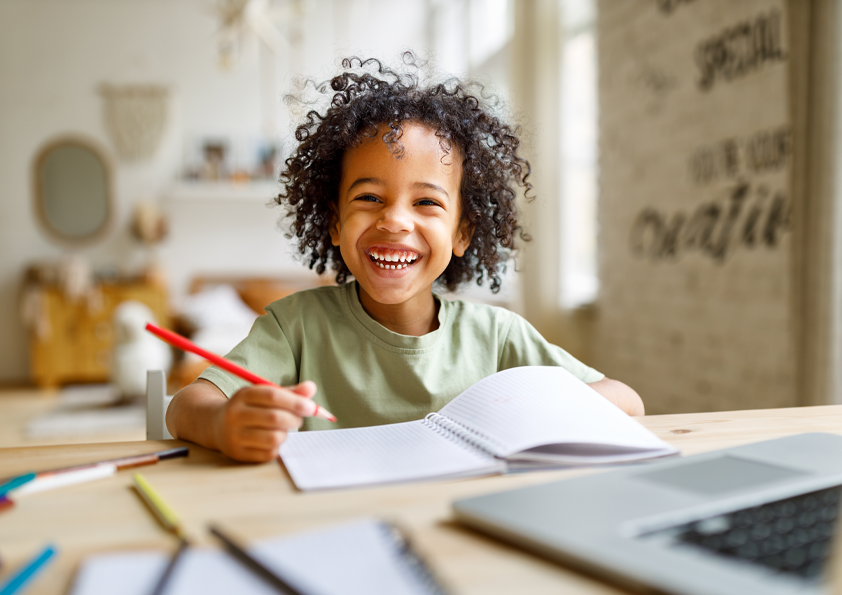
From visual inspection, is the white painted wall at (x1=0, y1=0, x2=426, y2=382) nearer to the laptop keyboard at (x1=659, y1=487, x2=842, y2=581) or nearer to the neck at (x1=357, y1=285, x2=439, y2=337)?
the neck at (x1=357, y1=285, x2=439, y2=337)


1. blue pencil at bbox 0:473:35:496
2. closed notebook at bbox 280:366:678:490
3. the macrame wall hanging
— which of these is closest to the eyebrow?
closed notebook at bbox 280:366:678:490

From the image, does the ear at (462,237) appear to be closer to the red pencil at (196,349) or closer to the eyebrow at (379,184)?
the eyebrow at (379,184)

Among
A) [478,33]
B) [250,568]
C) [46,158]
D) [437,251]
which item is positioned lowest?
[250,568]

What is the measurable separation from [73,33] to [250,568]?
5468mm

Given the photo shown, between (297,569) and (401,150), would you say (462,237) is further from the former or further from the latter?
(297,569)

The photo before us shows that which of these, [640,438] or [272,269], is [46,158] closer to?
[272,269]

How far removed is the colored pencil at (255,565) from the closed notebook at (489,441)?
0.13 meters

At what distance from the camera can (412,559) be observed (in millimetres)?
372

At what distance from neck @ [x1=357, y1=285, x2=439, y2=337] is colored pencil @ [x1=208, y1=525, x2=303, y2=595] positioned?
64 centimetres

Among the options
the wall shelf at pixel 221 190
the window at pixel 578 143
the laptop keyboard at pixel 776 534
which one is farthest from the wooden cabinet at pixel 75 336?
the laptop keyboard at pixel 776 534

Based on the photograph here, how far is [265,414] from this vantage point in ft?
1.93

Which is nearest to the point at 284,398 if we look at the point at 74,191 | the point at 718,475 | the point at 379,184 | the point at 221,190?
the point at 718,475

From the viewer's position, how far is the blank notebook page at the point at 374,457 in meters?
0.54

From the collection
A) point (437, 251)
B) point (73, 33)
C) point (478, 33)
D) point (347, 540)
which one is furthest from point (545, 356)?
point (73, 33)
